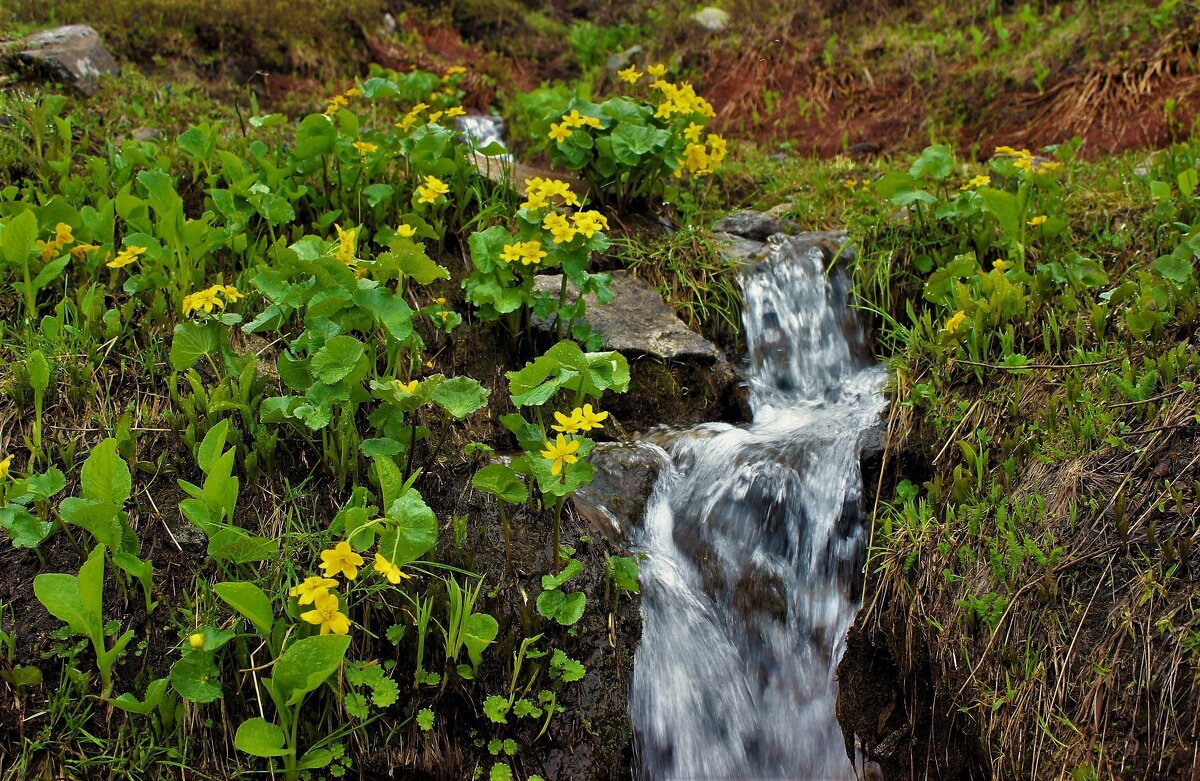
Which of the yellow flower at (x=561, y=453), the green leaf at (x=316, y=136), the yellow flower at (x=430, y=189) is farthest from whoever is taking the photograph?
the green leaf at (x=316, y=136)

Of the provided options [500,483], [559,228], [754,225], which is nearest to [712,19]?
[754,225]

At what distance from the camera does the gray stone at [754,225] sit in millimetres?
4676

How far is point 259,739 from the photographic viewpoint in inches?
78.2

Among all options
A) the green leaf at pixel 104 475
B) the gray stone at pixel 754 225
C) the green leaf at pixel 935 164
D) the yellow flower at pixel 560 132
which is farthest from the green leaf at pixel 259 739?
the green leaf at pixel 935 164

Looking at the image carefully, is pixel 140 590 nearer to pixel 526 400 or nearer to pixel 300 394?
pixel 300 394

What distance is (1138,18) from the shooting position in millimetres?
7016

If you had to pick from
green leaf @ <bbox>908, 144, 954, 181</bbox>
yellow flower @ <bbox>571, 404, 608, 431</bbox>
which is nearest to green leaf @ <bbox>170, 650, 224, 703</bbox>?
yellow flower @ <bbox>571, 404, 608, 431</bbox>

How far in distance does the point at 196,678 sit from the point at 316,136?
2379 mm

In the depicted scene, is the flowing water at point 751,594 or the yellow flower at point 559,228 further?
the yellow flower at point 559,228

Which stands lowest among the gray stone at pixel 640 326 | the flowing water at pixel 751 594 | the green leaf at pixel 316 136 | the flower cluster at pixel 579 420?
the flowing water at pixel 751 594

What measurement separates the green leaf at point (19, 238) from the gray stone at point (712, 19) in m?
8.12

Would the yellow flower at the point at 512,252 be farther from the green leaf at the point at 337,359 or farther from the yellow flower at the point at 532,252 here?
the green leaf at the point at 337,359

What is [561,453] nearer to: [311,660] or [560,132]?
[311,660]

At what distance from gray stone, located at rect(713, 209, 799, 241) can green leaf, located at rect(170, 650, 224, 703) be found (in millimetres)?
3333
